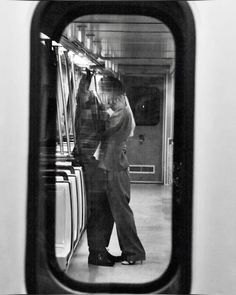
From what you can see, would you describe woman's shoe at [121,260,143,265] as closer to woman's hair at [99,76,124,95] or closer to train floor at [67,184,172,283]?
train floor at [67,184,172,283]

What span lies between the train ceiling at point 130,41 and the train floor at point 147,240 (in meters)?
0.44

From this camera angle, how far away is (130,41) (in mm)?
2346

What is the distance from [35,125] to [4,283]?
56cm

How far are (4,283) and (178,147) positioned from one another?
2.55ft

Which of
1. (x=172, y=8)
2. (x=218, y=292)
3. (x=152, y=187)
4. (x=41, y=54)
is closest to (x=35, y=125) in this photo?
(x=41, y=54)

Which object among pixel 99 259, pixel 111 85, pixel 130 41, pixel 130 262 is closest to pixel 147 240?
pixel 130 262

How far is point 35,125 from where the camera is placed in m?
2.27

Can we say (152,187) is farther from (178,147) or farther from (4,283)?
(4,283)

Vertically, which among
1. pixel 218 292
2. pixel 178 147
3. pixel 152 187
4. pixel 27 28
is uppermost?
pixel 27 28

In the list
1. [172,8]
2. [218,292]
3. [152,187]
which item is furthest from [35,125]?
[218,292]

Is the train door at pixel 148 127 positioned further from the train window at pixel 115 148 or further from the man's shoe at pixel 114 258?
the man's shoe at pixel 114 258

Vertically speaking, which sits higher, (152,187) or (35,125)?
(35,125)

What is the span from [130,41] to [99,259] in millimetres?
834

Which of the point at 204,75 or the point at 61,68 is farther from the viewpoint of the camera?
the point at 61,68
